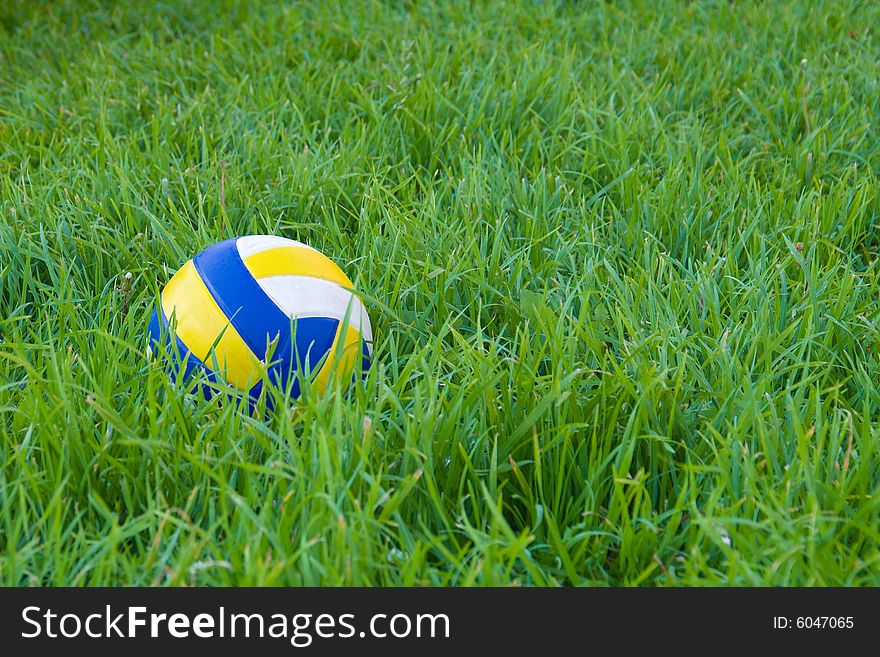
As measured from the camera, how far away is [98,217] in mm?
2977

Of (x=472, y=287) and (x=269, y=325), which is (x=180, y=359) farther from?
(x=472, y=287)

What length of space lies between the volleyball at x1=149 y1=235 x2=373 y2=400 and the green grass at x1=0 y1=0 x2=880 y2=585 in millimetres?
102

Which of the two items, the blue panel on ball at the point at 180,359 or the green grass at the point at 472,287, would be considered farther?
the blue panel on ball at the point at 180,359

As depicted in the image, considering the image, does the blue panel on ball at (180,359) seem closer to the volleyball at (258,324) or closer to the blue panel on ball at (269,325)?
the volleyball at (258,324)

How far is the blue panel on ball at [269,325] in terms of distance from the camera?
2051mm

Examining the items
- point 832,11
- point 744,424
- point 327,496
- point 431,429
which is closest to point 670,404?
point 744,424

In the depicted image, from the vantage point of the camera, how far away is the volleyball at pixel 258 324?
2.04m

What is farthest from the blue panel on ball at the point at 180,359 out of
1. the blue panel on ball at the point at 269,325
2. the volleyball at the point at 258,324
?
the blue panel on ball at the point at 269,325

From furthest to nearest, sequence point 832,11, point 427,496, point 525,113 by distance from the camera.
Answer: point 832,11 < point 525,113 < point 427,496

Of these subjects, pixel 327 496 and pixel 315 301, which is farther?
pixel 315 301

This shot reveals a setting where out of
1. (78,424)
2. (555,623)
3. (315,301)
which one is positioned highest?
(315,301)

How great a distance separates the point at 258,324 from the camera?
206 centimetres

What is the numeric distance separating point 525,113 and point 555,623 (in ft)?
8.37

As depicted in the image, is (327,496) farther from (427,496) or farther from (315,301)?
(315,301)
